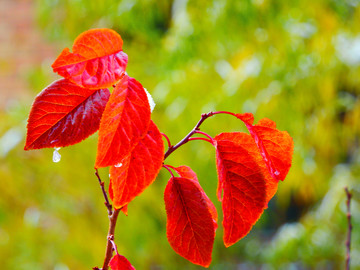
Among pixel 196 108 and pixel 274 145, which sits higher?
pixel 196 108

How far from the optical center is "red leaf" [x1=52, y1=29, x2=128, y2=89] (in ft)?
0.82

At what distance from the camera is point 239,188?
0.91 feet

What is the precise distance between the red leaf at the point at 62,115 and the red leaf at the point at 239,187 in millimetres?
82

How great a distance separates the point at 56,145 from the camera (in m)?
→ 0.27

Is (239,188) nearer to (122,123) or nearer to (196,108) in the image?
(122,123)

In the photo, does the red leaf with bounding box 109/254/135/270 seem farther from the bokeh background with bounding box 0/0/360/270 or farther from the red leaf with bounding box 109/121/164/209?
the bokeh background with bounding box 0/0/360/270

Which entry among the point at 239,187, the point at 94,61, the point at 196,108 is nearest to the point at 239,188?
the point at 239,187

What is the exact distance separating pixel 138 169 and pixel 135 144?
0.07 ft

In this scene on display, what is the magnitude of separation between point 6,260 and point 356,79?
1.24 metres

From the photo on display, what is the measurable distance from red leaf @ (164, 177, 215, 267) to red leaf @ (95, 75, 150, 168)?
0.20 feet

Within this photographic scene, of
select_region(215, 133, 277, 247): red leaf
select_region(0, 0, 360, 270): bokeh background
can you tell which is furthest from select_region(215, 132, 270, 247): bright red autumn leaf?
select_region(0, 0, 360, 270): bokeh background

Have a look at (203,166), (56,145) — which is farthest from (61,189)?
(56,145)

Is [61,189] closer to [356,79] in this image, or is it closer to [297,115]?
[297,115]

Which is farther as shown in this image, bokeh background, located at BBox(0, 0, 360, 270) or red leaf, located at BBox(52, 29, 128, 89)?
bokeh background, located at BBox(0, 0, 360, 270)
